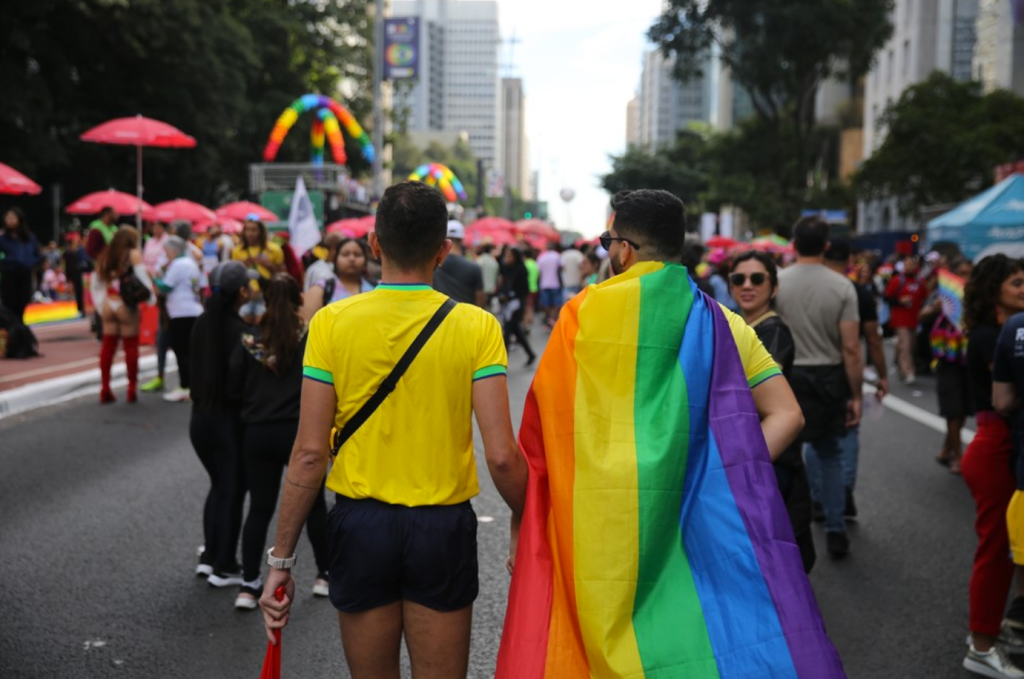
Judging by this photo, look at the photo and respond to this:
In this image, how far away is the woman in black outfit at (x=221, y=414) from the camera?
5.81 meters

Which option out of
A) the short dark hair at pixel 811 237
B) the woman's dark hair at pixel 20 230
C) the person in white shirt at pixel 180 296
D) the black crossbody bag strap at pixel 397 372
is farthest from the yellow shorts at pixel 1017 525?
the woman's dark hair at pixel 20 230

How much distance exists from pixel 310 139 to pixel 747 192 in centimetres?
1776

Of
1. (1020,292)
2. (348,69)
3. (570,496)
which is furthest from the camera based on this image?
(348,69)

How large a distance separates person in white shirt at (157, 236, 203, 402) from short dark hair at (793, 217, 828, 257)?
21.4 ft

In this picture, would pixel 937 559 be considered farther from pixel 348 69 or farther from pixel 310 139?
pixel 348 69

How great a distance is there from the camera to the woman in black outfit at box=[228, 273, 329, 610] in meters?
5.41

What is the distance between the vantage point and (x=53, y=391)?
500 inches

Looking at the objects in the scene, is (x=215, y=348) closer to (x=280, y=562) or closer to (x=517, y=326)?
(x=280, y=562)

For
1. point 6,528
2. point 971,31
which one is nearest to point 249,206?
point 6,528

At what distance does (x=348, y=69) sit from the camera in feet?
170

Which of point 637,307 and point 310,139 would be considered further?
point 310,139

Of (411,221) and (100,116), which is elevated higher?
(100,116)

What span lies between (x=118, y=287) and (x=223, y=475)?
21.0 feet

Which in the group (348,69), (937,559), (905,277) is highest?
(348,69)
